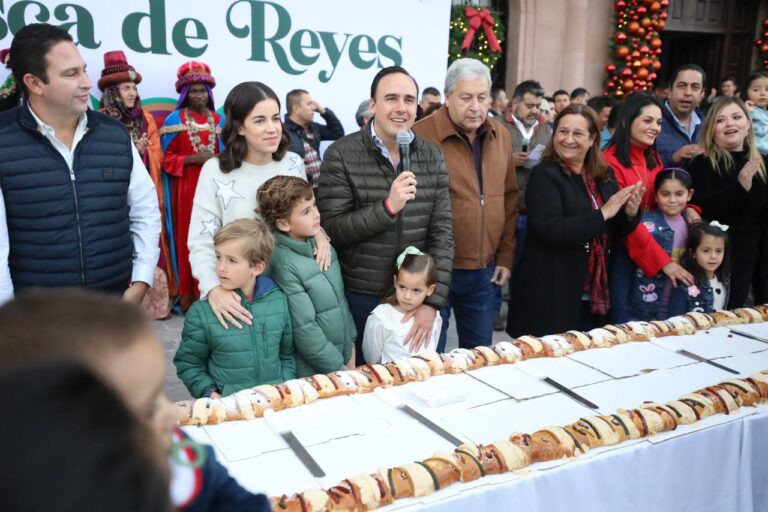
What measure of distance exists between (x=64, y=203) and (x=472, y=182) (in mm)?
1730

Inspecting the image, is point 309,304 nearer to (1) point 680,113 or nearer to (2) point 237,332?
(2) point 237,332

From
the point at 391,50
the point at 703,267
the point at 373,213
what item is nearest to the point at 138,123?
the point at 391,50

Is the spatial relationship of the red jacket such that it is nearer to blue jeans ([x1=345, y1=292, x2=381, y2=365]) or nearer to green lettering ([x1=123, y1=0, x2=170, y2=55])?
blue jeans ([x1=345, y1=292, x2=381, y2=365])

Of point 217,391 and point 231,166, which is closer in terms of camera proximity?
point 217,391

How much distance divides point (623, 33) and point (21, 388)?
11040 millimetres

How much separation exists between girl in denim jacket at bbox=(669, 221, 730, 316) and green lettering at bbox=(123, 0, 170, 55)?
3475 mm

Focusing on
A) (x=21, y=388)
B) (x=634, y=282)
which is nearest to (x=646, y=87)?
(x=634, y=282)

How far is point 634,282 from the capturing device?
3.46 m

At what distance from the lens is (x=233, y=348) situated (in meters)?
2.22

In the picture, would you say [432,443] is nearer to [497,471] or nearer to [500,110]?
[497,471]

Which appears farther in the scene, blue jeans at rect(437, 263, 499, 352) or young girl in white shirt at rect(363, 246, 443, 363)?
blue jeans at rect(437, 263, 499, 352)

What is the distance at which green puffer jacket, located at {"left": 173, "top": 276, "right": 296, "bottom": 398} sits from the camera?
2.22 m

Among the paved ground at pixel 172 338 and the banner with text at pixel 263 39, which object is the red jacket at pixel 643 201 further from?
the banner with text at pixel 263 39

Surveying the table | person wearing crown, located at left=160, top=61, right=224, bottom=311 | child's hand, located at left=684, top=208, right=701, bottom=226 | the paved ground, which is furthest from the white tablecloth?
person wearing crown, located at left=160, top=61, right=224, bottom=311
